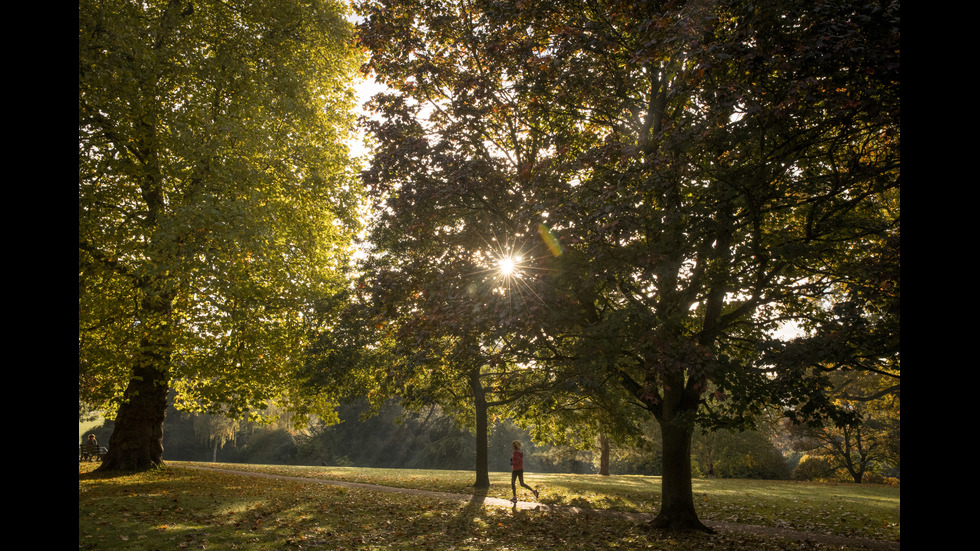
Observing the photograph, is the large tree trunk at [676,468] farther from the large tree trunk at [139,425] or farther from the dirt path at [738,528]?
the large tree trunk at [139,425]

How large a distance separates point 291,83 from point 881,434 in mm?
40750

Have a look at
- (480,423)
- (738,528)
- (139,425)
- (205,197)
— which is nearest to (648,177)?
(738,528)

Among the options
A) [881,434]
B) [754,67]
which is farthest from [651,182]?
[881,434]

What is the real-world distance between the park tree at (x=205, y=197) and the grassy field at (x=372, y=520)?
2.70m

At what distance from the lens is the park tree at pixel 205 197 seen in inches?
511

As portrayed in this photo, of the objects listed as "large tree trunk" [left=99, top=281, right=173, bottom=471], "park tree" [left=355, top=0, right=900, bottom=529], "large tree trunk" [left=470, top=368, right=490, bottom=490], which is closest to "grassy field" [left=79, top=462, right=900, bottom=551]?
"large tree trunk" [left=99, top=281, right=173, bottom=471]

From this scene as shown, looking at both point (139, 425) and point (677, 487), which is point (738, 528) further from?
point (139, 425)

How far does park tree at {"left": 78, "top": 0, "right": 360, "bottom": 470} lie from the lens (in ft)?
42.5

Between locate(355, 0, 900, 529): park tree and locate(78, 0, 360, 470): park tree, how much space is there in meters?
5.47

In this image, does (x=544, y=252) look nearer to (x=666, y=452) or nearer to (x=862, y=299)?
(x=862, y=299)

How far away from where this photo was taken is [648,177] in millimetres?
7984

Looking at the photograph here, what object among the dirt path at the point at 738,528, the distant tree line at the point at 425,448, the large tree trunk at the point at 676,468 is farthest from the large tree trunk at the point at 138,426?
the distant tree line at the point at 425,448

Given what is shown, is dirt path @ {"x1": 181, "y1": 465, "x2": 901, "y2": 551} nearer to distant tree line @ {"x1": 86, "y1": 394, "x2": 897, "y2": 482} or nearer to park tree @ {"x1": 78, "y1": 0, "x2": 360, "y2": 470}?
park tree @ {"x1": 78, "y1": 0, "x2": 360, "y2": 470}
